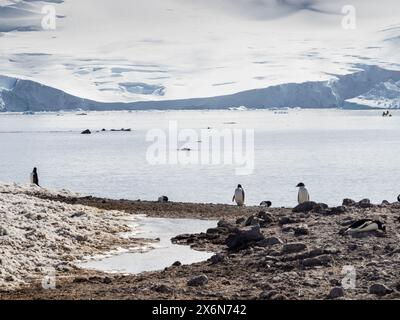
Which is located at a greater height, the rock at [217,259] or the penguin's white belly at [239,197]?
the rock at [217,259]

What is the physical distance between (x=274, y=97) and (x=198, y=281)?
366 ft

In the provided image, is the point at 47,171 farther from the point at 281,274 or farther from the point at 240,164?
the point at 281,274

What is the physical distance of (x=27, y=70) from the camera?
174125mm

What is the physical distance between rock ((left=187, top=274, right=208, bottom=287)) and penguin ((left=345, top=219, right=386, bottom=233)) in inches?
142

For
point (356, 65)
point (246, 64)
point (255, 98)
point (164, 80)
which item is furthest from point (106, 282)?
point (246, 64)

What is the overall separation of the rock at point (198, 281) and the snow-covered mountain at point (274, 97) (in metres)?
108

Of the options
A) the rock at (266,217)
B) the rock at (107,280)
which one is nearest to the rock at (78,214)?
the rock at (266,217)

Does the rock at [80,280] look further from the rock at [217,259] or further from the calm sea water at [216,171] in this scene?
the calm sea water at [216,171]

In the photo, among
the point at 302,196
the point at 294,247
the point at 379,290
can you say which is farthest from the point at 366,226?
the point at 302,196

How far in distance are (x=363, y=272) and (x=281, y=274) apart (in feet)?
3.92

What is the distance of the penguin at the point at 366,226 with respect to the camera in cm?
1324

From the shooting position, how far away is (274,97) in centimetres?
12125

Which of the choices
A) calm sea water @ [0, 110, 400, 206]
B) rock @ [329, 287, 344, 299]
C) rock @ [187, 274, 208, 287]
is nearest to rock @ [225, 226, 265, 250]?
rock @ [187, 274, 208, 287]

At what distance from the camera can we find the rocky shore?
10.1 metres
